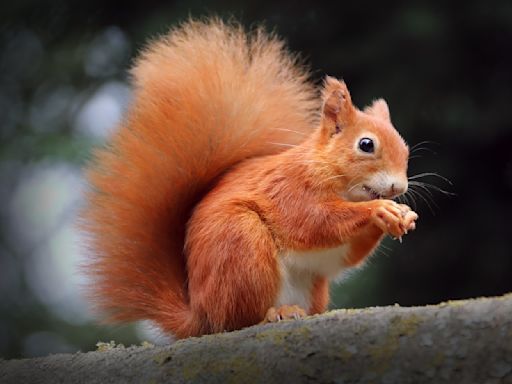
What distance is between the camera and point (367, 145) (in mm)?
1674

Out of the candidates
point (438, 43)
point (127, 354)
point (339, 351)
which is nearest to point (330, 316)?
point (339, 351)

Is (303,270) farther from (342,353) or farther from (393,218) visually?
(342,353)

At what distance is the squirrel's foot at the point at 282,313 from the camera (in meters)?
1.56

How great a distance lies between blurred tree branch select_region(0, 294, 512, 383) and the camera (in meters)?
1.11

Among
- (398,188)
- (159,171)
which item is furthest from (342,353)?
(159,171)

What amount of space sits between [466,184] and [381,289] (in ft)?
1.26

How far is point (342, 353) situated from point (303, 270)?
1.47 ft

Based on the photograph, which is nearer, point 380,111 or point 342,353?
point 342,353

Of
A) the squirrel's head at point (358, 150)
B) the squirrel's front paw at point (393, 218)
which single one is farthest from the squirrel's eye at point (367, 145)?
the squirrel's front paw at point (393, 218)

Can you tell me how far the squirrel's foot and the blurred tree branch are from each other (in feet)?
0.57

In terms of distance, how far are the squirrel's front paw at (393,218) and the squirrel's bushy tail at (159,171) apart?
408mm

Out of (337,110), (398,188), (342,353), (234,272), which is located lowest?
(342,353)

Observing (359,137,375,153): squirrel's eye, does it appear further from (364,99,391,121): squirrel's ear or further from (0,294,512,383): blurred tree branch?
(0,294,512,383): blurred tree branch

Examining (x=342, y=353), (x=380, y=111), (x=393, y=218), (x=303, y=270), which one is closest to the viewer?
(x=342, y=353)
